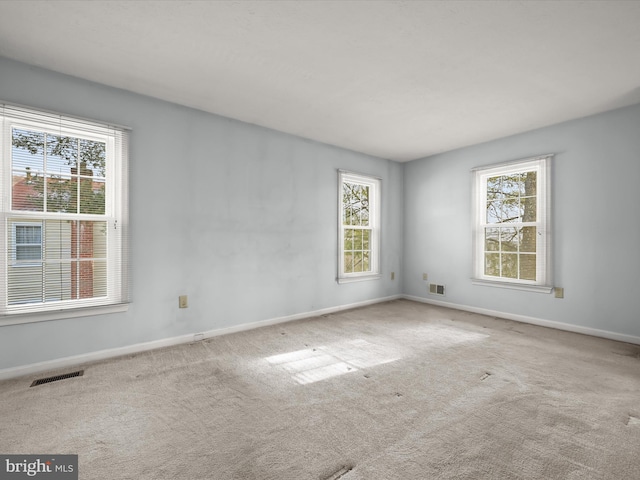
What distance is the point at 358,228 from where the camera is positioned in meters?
5.10

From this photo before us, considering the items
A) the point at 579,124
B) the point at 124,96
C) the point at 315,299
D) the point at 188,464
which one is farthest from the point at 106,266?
the point at 579,124

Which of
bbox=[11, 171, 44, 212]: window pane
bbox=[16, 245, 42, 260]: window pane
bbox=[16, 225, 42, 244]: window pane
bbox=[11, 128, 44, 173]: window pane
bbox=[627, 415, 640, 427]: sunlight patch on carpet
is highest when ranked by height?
bbox=[11, 128, 44, 173]: window pane

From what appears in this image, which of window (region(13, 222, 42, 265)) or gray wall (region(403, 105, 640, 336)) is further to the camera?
gray wall (region(403, 105, 640, 336))

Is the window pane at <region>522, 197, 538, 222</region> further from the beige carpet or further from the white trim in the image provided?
the white trim

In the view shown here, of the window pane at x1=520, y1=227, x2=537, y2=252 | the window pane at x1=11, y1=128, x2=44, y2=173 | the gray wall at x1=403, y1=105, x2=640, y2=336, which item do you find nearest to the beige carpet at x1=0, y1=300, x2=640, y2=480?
the gray wall at x1=403, y1=105, x2=640, y2=336

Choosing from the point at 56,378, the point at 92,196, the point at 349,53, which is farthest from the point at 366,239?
the point at 56,378

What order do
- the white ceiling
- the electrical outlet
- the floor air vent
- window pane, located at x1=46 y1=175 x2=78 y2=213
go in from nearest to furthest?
1. the white ceiling
2. the floor air vent
3. window pane, located at x1=46 y1=175 x2=78 y2=213
4. the electrical outlet

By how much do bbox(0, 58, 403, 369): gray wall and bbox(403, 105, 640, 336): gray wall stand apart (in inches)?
88.6

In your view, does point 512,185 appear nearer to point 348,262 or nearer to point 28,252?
point 348,262

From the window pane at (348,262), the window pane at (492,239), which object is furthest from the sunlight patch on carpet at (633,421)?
the window pane at (348,262)

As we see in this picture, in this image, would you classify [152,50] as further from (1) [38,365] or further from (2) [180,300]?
(1) [38,365]

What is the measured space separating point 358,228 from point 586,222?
294 cm

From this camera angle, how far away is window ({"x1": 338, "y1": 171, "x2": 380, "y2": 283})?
4.83 m
